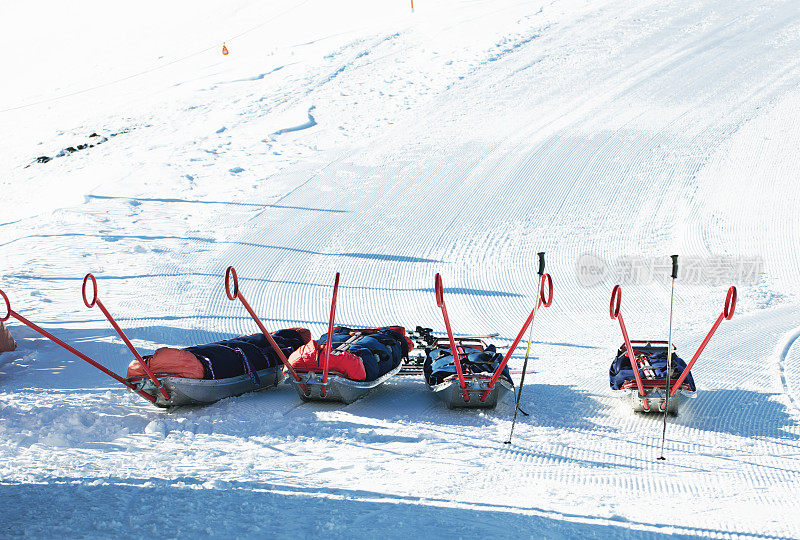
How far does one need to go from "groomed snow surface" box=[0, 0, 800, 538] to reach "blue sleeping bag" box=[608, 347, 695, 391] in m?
0.24

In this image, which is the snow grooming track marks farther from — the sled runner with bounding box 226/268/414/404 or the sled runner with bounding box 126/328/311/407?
the sled runner with bounding box 126/328/311/407

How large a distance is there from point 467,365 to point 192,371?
180 centimetres

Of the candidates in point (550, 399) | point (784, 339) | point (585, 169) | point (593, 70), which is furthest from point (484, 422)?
point (593, 70)

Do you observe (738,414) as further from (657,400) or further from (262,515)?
(262,515)

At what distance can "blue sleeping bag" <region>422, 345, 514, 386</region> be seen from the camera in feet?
18.5

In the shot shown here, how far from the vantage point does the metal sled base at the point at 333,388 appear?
5.50 meters

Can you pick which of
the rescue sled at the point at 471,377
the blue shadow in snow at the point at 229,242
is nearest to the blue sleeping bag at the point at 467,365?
the rescue sled at the point at 471,377

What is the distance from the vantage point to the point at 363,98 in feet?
57.6

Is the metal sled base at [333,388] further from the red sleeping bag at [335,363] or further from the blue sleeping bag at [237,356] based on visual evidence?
the blue sleeping bag at [237,356]

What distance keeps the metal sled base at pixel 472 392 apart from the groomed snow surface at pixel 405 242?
0.10 metres

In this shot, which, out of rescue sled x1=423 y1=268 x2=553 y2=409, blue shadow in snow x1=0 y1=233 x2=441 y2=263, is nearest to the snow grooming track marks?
rescue sled x1=423 y1=268 x2=553 y2=409

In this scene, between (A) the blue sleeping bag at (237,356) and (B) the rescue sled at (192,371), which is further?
(A) the blue sleeping bag at (237,356)

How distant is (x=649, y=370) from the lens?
559 cm

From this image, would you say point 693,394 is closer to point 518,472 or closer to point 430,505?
point 518,472
